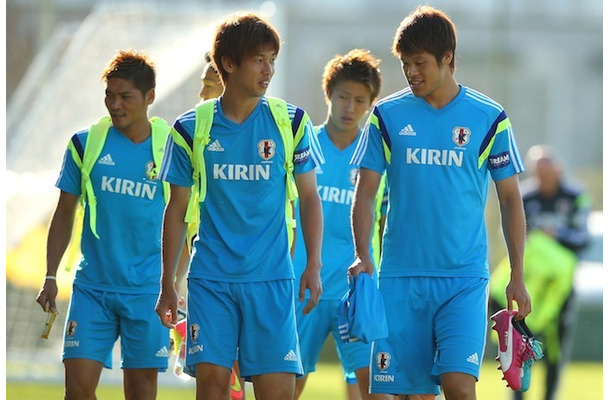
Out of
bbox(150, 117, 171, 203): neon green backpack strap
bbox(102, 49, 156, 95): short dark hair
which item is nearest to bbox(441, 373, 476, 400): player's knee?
bbox(150, 117, 171, 203): neon green backpack strap

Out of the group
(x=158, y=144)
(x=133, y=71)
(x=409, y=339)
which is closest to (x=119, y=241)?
(x=158, y=144)

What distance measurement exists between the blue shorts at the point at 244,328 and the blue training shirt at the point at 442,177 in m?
0.62

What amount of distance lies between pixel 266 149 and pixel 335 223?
1.61 m

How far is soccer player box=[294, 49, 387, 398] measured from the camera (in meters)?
8.31

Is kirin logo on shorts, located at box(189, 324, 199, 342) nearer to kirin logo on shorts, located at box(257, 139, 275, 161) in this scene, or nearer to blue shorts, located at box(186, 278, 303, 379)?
blue shorts, located at box(186, 278, 303, 379)

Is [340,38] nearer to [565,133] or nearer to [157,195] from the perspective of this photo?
[565,133]

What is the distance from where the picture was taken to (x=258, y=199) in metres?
6.76

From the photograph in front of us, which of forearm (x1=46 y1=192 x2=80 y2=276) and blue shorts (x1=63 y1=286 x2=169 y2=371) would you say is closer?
blue shorts (x1=63 y1=286 x2=169 y2=371)

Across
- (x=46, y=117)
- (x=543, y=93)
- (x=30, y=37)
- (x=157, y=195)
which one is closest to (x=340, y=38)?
(x=543, y=93)

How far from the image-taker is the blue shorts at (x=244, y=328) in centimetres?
665

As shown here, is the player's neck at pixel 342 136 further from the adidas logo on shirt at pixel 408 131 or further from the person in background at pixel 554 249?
the person in background at pixel 554 249

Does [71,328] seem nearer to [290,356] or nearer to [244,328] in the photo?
[244,328]

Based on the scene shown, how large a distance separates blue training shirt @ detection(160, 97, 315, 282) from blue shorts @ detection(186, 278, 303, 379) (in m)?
0.06

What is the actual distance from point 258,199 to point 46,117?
7776 mm
